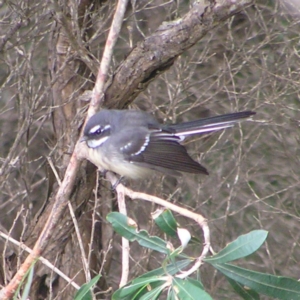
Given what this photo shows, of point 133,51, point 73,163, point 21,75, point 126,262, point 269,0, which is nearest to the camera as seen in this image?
point 126,262

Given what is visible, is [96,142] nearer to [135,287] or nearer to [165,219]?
[165,219]

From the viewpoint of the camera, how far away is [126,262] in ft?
9.55

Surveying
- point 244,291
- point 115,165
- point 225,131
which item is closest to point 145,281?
point 244,291

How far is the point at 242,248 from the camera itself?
2.44 metres

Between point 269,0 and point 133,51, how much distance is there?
293cm

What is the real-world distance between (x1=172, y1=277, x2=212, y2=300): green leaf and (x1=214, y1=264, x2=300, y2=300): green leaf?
25 cm

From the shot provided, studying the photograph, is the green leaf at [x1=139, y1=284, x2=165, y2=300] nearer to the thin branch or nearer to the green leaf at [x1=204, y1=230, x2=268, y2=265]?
the green leaf at [x1=204, y1=230, x2=268, y2=265]

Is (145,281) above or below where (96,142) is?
above

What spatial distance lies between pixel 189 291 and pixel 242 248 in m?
0.29

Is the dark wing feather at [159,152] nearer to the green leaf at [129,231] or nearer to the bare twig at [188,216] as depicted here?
the bare twig at [188,216]

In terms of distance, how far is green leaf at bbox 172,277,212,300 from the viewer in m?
2.32

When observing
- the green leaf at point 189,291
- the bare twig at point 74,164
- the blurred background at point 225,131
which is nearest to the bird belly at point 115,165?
the bare twig at point 74,164

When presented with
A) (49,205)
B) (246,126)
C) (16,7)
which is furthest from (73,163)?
(246,126)

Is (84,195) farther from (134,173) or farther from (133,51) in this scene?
(133,51)
